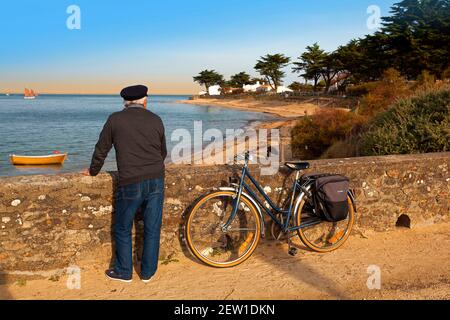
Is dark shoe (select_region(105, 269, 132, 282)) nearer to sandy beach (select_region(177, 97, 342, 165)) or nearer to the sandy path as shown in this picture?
the sandy path

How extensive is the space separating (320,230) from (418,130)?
2656mm

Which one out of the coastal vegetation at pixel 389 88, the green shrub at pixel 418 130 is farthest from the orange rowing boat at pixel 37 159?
the green shrub at pixel 418 130

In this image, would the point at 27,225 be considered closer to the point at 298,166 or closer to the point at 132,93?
the point at 132,93

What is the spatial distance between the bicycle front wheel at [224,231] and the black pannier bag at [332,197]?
70cm

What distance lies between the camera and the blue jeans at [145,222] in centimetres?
350

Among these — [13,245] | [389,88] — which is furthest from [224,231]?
[389,88]

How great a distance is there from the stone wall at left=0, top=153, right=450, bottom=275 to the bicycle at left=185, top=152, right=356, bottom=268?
8.3 inches

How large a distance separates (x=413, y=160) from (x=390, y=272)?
5.19 feet

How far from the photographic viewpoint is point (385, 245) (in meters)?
4.40

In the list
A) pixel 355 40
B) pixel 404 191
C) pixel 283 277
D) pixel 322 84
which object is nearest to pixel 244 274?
pixel 283 277

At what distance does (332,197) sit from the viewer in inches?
157

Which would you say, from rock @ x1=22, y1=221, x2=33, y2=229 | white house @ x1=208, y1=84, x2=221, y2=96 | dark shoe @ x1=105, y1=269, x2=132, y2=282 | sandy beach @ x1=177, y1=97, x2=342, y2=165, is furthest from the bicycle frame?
white house @ x1=208, y1=84, x2=221, y2=96

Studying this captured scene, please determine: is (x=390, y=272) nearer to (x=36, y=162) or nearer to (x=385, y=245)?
(x=385, y=245)

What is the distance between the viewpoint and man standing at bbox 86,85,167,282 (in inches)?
132
